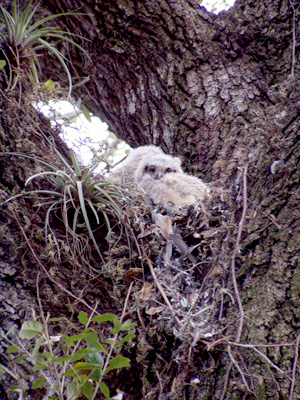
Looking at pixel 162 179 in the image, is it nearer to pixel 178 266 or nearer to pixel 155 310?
pixel 178 266

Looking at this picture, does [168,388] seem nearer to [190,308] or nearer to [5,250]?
[190,308]

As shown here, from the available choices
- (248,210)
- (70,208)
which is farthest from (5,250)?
(248,210)

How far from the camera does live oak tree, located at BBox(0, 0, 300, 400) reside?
168 cm

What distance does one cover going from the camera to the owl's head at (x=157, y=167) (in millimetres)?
3855

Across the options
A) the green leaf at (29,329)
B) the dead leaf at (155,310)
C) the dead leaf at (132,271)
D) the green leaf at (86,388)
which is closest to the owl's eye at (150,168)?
the dead leaf at (132,271)

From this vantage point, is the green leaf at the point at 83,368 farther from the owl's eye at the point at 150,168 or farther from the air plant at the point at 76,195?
the owl's eye at the point at 150,168

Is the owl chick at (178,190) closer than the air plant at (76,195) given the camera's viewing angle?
No

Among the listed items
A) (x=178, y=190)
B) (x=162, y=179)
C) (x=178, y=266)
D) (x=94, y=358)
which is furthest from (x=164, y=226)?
(x=162, y=179)

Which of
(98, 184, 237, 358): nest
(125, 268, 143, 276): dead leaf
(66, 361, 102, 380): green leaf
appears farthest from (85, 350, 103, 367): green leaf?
(125, 268, 143, 276): dead leaf

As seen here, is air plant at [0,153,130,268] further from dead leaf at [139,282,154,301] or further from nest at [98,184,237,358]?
dead leaf at [139,282,154,301]

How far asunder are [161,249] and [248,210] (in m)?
0.58

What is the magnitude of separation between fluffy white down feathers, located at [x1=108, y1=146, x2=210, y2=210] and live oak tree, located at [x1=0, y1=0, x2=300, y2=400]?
0.17 m

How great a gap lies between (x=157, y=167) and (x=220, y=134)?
1.04m

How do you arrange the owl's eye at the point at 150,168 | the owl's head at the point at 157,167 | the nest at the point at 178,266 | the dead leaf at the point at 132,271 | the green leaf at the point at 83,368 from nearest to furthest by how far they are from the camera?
the green leaf at the point at 83,368, the nest at the point at 178,266, the dead leaf at the point at 132,271, the owl's head at the point at 157,167, the owl's eye at the point at 150,168
